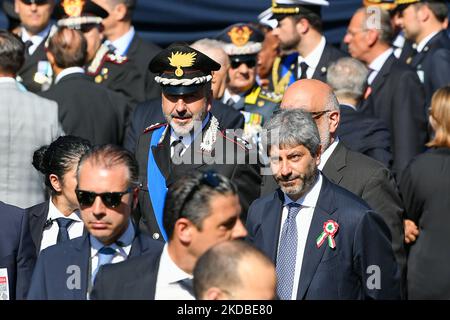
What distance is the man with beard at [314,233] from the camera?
21.8ft

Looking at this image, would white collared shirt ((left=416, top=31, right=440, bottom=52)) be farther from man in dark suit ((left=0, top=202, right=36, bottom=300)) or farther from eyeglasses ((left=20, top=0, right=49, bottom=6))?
man in dark suit ((left=0, top=202, right=36, bottom=300))

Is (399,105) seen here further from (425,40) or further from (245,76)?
(425,40)

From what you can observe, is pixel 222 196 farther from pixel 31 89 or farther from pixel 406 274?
pixel 31 89

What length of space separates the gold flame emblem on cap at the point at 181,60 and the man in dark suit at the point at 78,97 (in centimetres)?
177

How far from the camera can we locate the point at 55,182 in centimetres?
748

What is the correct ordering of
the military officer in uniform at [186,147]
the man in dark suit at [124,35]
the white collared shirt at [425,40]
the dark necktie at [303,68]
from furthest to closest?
1. the white collared shirt at [425,40]
2. the man in dark suit at [124,35]
3. the dark necktie at [303,68]
4. the military officer in uniform at [186,147]

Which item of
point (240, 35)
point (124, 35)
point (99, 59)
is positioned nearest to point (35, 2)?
point (124, 35)

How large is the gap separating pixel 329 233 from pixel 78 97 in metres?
3.49

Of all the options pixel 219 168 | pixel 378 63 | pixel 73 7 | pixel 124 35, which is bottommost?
pixel 219 168

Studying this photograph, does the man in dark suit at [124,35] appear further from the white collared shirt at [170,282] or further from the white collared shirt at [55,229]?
the white collared shirt at [170,282]

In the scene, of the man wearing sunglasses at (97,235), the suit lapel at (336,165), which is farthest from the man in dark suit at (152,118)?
the man wearing sunglasses at (97,235)

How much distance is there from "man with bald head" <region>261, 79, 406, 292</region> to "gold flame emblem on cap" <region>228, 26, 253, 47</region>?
318 cm

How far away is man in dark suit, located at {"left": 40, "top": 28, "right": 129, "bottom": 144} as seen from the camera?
9.59 m

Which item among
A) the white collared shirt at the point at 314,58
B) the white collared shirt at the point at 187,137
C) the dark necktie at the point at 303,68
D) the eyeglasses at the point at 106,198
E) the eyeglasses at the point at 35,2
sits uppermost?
the eyeglasses at the point at 35,2
